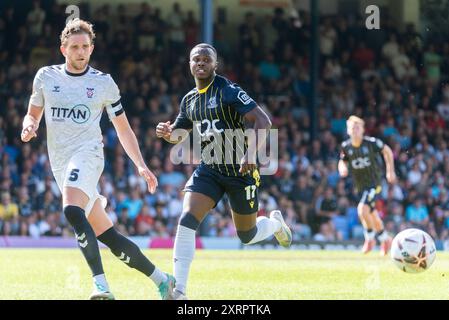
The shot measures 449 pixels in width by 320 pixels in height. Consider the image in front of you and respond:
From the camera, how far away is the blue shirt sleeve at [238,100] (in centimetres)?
961

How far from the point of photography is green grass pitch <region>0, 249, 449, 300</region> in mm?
10398

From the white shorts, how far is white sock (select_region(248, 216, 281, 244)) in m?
2.04

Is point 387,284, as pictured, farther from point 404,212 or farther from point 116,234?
point 404,212

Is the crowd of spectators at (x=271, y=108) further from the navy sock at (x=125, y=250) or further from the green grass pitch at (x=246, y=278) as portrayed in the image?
the navy sock at (x=125, y=250)

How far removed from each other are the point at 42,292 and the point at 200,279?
2493 millimetres

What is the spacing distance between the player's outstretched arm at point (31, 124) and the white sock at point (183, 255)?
157 centimetres

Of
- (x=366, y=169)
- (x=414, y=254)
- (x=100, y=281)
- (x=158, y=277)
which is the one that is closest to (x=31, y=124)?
(x=100, y=281)

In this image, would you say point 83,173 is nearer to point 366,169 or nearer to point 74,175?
point 74,175

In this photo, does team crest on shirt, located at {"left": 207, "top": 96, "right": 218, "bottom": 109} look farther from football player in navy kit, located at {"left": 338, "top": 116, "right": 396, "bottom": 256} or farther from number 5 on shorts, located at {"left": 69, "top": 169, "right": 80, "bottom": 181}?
football player in navy kit, located at {"left": 338, "top": 116, "right": 396, "bottom": 256}

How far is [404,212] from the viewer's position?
2364cm

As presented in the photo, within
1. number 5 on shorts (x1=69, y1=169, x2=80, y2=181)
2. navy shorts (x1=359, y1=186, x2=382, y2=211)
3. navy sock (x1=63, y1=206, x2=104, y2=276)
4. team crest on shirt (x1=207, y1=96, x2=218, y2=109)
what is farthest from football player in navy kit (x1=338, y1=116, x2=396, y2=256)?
navy sock (x1=63, y1=206, x2=104, y2=276)

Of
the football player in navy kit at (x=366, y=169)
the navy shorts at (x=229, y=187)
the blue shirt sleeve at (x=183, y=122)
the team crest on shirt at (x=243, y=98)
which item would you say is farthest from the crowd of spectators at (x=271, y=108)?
the team crest on shirt at (x=243, y=98)

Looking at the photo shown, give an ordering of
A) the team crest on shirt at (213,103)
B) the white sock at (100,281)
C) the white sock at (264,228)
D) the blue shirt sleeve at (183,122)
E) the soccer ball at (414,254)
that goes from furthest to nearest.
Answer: the soccer ball at (414,254) < the white sock at (264,228) < the blue shirt sleeve at (183,122) < the team crest on shirt at (213,103) < the white sock at (100,281)

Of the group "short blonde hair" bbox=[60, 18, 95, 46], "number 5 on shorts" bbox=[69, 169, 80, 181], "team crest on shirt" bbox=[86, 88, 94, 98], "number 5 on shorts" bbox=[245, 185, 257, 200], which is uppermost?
"short blonde hair" bbox=[60, 18, 95, 46]
